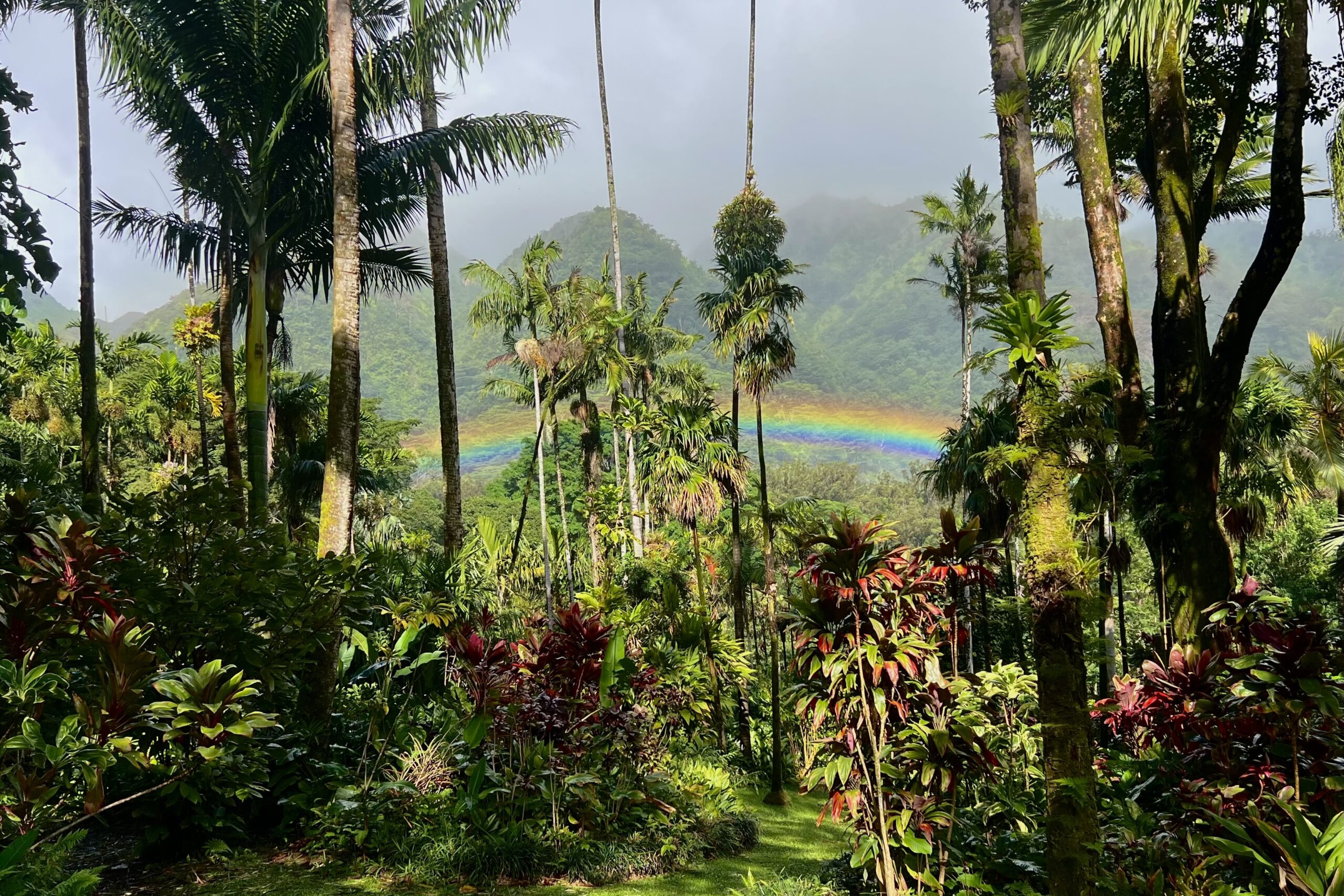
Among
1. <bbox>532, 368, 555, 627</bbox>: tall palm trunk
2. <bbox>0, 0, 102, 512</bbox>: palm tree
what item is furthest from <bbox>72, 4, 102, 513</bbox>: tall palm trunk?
<bbox>532, 368, 555, 627</bbox>: tall palm trunk

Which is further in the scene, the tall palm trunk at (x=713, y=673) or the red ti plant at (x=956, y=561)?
the tall palm trunk at (x=713, y=673)

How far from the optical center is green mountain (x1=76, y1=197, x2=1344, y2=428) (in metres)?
93.2

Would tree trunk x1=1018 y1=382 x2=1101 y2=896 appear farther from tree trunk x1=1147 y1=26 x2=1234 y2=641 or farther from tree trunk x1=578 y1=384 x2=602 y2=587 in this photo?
tree trunk x1=578 y1=384 x2=602 y2=587

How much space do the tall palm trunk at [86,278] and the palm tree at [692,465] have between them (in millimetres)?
8991

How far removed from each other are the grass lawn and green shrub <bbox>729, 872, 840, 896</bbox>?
0.73 metres

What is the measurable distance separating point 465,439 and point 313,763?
3459 inches

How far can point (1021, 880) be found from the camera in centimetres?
374

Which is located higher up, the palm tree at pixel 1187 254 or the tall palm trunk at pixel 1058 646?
the palm tree at pixel 1187 254

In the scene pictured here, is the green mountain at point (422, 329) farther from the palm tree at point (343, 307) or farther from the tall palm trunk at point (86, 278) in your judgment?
the palm tree at point (343, 307)

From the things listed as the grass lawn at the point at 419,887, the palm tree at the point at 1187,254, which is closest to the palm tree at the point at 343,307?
the grass lawn at the point at 419,887

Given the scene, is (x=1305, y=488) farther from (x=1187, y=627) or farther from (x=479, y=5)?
(x=479, y=5)

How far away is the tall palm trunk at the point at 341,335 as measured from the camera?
6.29 meters

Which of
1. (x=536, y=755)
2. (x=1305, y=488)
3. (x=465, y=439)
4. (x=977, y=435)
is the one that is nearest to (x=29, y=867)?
(x=536, y=755)

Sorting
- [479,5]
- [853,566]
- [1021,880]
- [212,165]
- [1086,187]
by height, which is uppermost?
[479,5]
